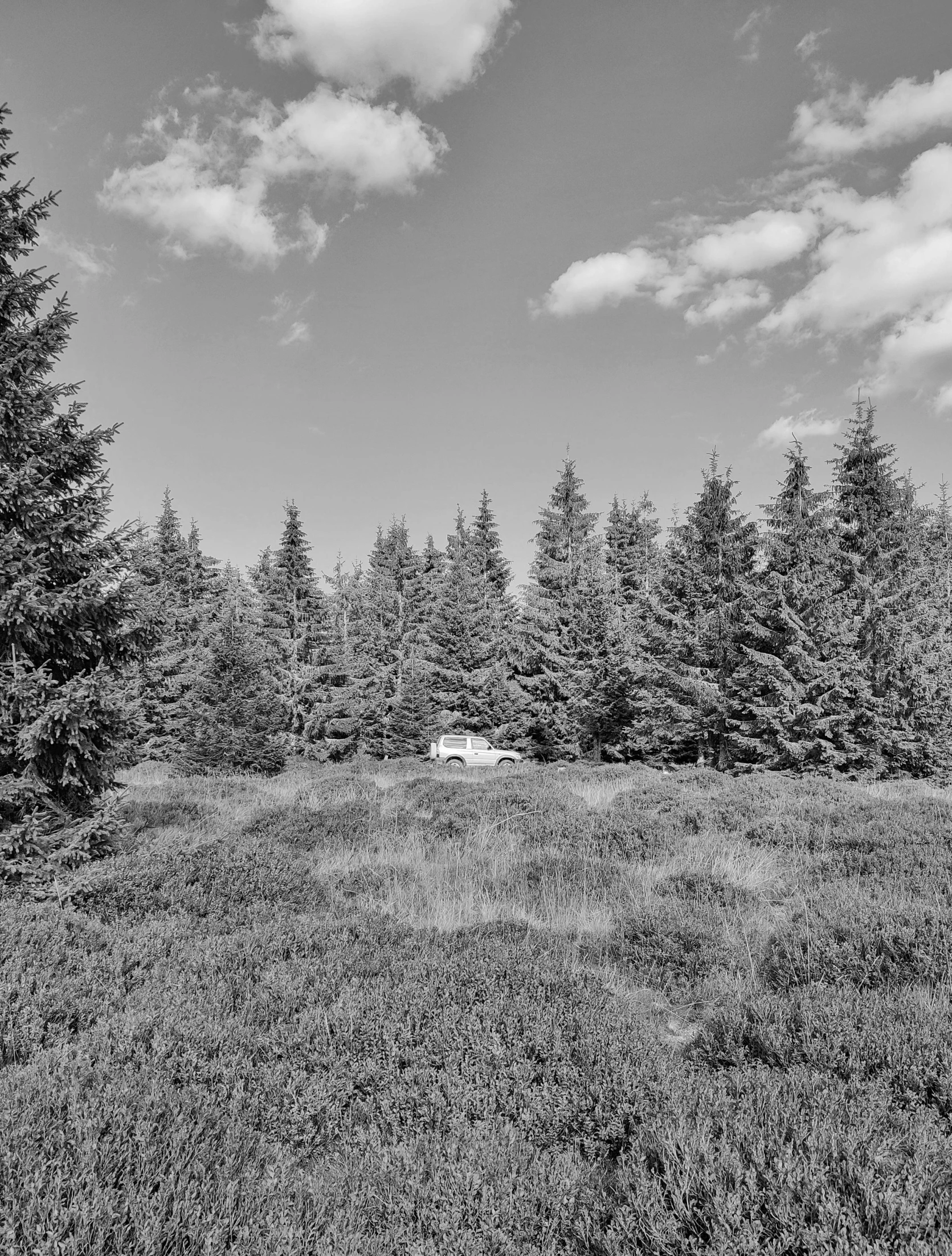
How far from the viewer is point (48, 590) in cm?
725

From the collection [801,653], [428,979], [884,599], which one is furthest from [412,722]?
[428,979]

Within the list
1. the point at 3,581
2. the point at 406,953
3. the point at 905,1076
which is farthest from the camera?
the point at 3,581

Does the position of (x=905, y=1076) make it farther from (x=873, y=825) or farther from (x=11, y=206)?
(x=11, y=206)

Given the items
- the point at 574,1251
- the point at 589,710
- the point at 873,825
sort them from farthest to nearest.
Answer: the point at 589,710 < the point at 873,825 < the point at 574,1251

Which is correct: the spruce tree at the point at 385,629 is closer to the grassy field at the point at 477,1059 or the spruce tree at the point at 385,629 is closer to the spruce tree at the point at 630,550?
the spruce tree at the point at 630,550

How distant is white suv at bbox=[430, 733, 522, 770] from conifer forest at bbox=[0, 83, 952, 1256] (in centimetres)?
894

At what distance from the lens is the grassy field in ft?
8.08

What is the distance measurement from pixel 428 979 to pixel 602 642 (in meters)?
22.9

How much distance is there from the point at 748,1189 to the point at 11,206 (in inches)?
435

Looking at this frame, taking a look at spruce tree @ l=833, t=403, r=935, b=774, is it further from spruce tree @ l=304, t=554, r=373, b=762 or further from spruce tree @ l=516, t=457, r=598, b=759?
spruce tree @ l=304, t=554, r=373, b=762

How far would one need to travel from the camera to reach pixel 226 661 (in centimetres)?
2180

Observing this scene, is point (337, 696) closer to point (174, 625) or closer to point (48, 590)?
point (174, 625)

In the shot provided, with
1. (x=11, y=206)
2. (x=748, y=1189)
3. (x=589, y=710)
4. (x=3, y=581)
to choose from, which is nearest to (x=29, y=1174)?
(x=748, y=1189)

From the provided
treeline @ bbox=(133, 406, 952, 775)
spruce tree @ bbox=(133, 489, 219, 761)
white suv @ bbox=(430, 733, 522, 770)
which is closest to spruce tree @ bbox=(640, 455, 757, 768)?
treeline @ bbox=(133, 406, 952, 775)
